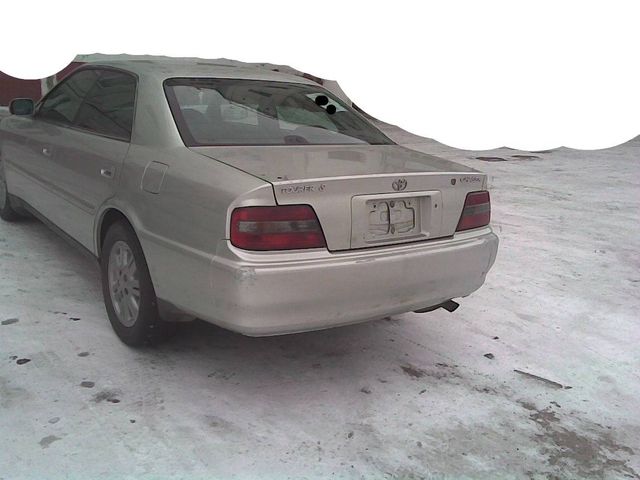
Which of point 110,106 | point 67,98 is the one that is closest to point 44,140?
point 67,98

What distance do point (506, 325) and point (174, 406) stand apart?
214 cm

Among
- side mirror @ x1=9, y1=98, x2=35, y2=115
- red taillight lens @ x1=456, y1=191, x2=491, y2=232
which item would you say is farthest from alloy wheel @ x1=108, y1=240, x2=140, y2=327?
side mirror @ x1=9, y1=98, x2=35, y2=115

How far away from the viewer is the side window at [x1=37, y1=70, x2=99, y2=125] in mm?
3988

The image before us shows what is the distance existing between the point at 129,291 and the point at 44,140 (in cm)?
157

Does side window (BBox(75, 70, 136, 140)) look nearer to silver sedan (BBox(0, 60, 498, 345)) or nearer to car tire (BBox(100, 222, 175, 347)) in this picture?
silver sedan (BBox(0, 60, 498, 345))

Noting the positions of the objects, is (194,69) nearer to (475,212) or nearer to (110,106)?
(110,106)

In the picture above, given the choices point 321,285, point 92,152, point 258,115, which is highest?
point 258,115

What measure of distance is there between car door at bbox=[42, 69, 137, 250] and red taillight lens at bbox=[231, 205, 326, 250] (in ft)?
3.48

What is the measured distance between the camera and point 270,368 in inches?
125

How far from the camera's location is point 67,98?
4.16 meters

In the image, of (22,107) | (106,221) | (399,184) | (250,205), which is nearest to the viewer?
(250,205)

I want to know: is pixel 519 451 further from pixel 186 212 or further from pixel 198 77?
pixel 198 77

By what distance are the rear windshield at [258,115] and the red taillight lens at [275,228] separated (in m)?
0.69

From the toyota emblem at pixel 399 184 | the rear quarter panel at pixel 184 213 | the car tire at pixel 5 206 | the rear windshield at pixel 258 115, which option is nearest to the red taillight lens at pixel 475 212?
the toyota emblem at pixel 399 184
